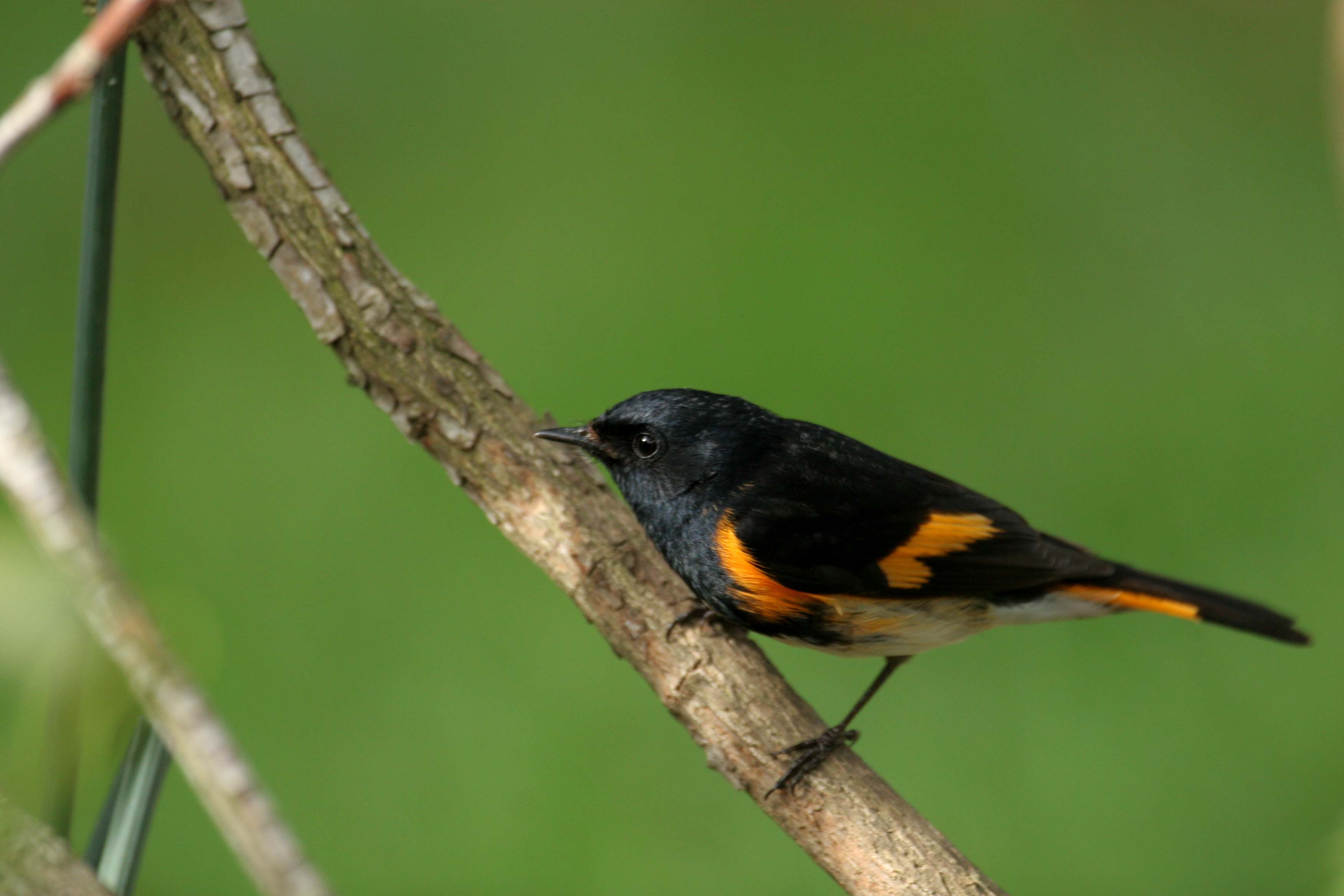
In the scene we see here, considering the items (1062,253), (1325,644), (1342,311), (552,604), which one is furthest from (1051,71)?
(552,604)

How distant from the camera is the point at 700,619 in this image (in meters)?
1.87

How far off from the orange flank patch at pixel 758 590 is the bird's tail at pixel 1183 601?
595mm

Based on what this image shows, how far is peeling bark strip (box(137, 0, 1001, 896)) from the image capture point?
168 centimetres

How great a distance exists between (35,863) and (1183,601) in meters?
1.93

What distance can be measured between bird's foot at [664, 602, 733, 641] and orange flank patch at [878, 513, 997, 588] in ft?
1.00

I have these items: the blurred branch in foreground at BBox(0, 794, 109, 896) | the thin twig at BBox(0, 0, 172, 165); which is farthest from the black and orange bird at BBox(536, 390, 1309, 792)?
the thin twig at BBox(0, 0, 172, 165)

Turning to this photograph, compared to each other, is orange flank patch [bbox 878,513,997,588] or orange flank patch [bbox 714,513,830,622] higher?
orange flank patch [bbox 714,513,830,622]

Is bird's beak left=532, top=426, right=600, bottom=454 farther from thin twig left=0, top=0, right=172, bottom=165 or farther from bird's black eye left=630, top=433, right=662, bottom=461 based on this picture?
thin twig left=0, top=0, right=172, bottom=165

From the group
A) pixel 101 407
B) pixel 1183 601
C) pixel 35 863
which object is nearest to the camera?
pixel 35 863

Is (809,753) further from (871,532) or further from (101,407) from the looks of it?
(101,407)

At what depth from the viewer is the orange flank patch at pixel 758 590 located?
188cm

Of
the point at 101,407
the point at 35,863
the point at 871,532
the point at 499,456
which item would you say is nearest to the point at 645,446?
the point at 499,456

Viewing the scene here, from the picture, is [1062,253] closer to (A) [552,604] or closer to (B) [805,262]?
(B) [805,262]

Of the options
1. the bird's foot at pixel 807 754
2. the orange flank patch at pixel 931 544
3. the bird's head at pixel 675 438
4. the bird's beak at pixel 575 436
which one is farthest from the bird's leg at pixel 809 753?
the bird's beak at pixel 575 436
